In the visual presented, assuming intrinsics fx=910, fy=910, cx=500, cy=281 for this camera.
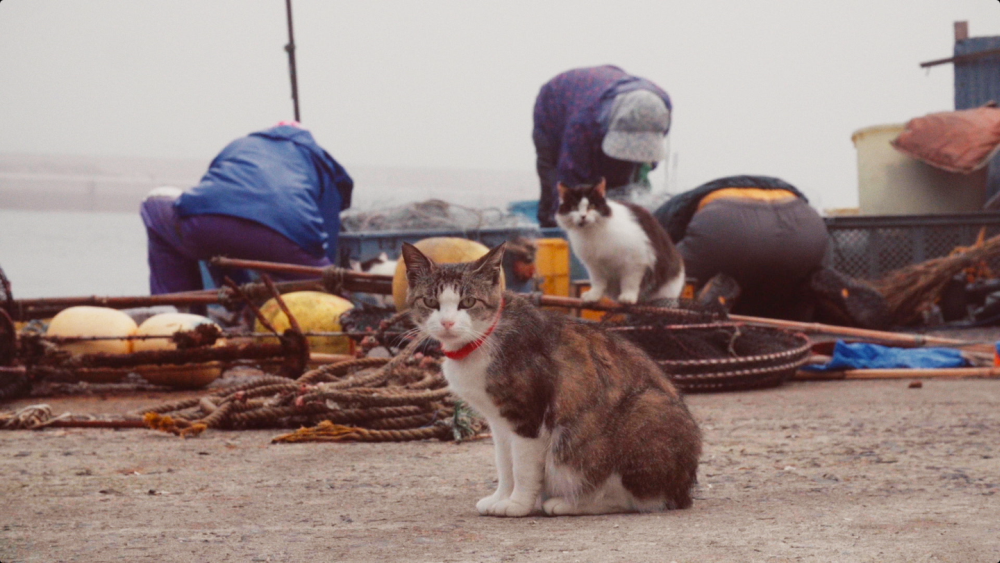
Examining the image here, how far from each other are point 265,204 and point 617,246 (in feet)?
7.78

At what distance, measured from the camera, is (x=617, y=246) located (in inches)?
204

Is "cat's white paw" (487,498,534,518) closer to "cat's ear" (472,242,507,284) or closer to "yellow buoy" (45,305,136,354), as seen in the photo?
"cat's ear" (472,242,507,284)

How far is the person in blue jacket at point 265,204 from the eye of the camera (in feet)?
19.6

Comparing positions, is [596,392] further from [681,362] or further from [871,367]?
[871,367]

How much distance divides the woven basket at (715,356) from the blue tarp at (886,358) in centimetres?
50

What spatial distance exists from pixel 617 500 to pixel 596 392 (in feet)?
0.90

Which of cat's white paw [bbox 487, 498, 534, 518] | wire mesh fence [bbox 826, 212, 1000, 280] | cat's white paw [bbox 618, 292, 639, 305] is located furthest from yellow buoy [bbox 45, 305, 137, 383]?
wire mesh fence [bbox 826, 212, 1000, 280]

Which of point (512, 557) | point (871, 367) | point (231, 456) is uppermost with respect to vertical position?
point (512, 557)

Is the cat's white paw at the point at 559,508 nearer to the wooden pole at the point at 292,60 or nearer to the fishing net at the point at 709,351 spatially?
the fishing net at the point at 709,351

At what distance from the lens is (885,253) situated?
792cm

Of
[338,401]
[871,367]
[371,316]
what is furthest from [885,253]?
[338,401]

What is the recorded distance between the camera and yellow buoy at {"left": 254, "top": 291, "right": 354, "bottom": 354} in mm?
5129

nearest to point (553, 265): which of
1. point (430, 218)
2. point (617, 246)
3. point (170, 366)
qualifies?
point (617, 246)

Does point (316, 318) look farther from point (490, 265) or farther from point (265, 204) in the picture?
point (490, 265)
